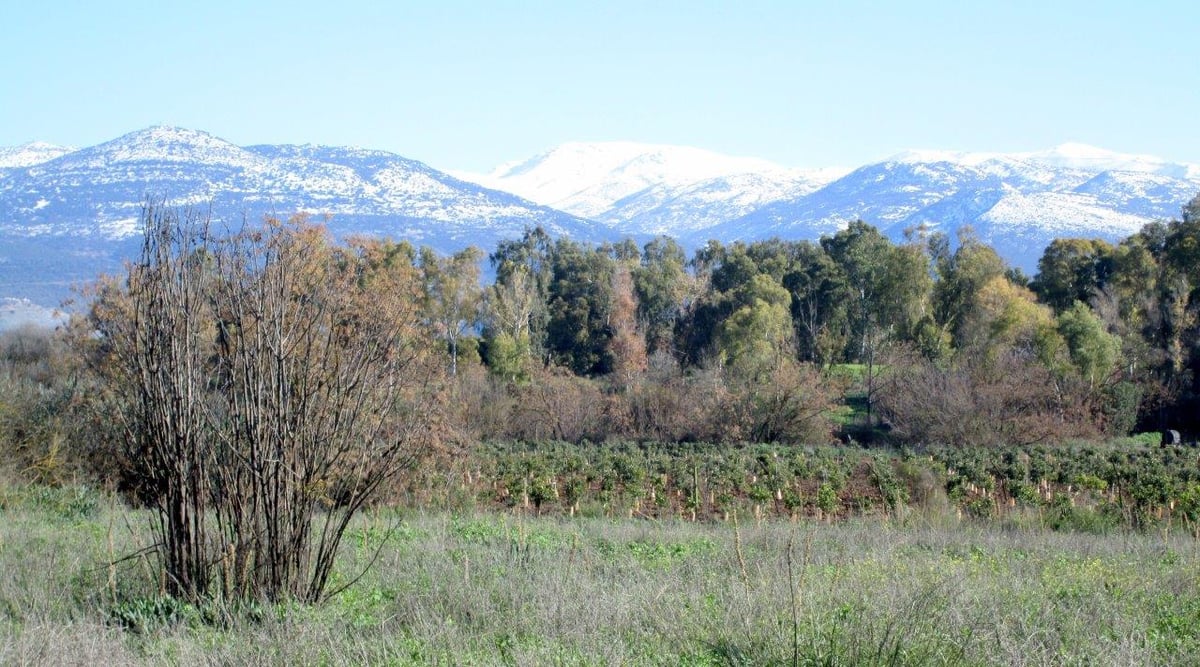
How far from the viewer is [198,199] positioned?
112625 mm

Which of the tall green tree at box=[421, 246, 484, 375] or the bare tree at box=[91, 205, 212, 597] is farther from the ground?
the bare tree at box=[91, 205, 212, 597]

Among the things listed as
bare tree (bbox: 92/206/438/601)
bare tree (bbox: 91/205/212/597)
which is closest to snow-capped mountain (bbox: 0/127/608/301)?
bare tree (bbox: 91/205/212/597)

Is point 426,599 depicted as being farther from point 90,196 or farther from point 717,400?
point 90,196

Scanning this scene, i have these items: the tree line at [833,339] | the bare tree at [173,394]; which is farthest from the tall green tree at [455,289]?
the bare tree at [173,394]

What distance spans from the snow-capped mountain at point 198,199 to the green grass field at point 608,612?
9706 centimetres

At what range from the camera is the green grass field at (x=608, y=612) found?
5328 millimetres

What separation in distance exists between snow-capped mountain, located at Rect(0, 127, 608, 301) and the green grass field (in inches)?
3821

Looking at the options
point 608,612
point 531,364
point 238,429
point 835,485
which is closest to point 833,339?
point 531,364

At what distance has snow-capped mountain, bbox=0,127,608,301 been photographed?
118 metres

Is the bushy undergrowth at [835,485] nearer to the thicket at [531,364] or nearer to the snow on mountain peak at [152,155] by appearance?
the thicket at [531,364]

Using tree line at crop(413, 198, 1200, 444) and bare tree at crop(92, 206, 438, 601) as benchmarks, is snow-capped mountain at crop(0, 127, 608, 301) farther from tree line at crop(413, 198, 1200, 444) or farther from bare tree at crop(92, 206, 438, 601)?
bare tree at crop(92, 206, 438, 601)

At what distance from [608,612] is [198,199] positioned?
11607cm

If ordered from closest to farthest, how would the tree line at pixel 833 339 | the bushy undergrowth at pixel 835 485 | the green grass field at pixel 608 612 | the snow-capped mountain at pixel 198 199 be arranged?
1. the green grass field at pixel 608 612
2. the bushy undergrowth at pixel 835 485
3. the tree line at pixel 833 339
4. the snow-capped mountain at pixel 198 199

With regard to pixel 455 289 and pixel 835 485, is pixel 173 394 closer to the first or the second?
pixel 835 485
